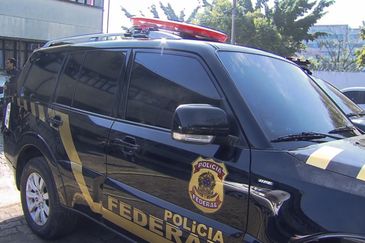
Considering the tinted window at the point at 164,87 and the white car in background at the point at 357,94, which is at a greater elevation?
the tinted window at the point at 164,87

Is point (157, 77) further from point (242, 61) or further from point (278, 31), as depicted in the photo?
point (278, 31)

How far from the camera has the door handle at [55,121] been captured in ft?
12.6

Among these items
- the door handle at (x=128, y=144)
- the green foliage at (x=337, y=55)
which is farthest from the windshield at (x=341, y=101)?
the green foliage at (x=337, y=55)

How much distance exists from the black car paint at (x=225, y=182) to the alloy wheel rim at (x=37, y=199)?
349 mm

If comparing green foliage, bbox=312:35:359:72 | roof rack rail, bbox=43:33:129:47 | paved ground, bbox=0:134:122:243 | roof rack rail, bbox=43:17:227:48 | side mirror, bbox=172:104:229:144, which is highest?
roof rack rail, bbox=43:17:227:48

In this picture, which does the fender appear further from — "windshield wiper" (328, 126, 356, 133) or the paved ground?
"windshield wiper" (328, 126, 356, 133)

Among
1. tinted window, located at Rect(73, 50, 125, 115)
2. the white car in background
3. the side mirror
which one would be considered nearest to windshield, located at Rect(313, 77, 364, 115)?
tinted window, located at Rect(73, 50, 125, 115)

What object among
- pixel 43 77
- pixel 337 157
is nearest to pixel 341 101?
pixel 43 77

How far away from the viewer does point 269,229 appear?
2297 millimetres

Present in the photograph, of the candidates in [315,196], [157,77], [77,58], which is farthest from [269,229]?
[77,58]

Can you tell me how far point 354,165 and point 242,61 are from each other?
101cm

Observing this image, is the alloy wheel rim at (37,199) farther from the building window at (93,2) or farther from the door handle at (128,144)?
the building window at (93,2)

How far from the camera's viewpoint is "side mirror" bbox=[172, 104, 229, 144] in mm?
2441

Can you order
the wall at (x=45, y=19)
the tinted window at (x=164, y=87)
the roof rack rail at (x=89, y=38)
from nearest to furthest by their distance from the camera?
1. the tinted window at (x=164, y=87)
2. the roof rack rail at (x=89, y=38)
3. the wall at (x=45, y=19)
